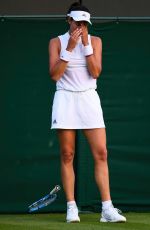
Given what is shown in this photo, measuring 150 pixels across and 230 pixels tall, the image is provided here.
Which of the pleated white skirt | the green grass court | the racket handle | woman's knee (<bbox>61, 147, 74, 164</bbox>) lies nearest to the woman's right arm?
the pleated white skirt

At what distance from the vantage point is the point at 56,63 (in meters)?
7.55

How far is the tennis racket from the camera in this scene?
9.23 meters

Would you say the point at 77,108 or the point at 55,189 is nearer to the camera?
the point at 77,108

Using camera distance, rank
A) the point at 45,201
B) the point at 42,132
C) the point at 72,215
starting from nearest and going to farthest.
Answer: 1. the point at 72,215
2. the point at 45,201
3. the point at 42,132

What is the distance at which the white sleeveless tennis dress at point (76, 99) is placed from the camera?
300 inches

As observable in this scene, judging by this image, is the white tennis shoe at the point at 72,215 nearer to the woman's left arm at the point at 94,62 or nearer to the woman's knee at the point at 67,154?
the woman's knee at the point at 67,154

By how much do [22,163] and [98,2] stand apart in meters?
2.88

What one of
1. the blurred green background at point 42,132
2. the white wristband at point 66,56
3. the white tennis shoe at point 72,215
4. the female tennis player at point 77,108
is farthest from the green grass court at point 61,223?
the white wristband at point 66,56

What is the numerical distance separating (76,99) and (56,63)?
0.39m

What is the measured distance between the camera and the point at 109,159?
9516mm

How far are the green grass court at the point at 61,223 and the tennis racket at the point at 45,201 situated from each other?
12cm

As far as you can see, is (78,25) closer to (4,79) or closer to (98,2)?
(4,79)

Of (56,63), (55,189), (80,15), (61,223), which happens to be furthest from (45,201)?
(80,15)

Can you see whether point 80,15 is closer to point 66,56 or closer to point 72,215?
point 66,56
